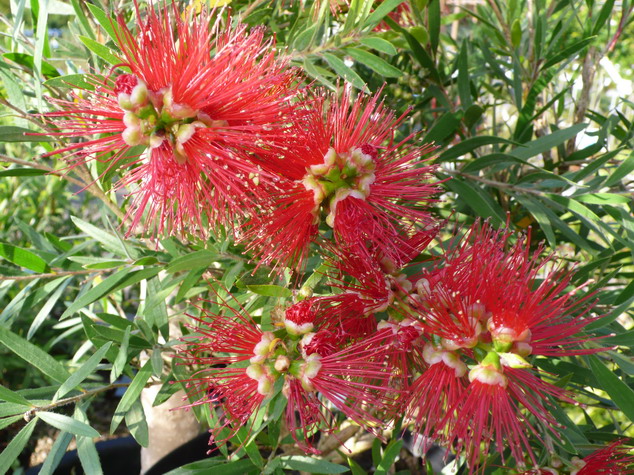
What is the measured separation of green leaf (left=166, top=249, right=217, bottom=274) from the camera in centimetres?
63

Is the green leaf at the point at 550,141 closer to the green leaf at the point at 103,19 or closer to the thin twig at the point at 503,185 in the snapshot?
the thin twig at the point at 503,185

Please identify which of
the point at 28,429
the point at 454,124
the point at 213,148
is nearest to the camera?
the point at 213,148

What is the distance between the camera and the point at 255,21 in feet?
2.78

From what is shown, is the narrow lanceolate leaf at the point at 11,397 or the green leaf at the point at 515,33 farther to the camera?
the green leaf at the point at 515,33

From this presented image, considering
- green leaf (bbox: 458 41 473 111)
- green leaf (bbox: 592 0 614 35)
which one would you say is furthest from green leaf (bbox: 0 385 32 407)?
green leaf (bbox: 592 0 614 35)

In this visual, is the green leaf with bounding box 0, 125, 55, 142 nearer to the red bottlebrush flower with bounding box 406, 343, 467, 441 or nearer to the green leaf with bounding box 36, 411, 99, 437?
the green leaf with bounding box 36, 411, 99, 437

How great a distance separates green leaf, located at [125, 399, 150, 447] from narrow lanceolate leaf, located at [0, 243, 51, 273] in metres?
0.24

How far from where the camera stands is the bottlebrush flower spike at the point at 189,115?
0.48 meters

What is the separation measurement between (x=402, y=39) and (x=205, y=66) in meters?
0.47

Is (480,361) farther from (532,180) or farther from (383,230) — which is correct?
(532,180)

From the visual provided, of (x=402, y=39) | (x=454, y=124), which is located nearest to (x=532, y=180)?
(x=454, y=124)

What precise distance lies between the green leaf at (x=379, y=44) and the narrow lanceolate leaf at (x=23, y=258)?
528mm

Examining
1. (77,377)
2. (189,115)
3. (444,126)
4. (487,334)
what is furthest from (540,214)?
(77,377)

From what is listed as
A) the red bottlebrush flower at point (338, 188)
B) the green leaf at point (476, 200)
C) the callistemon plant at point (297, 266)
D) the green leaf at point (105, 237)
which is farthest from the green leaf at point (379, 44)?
the green leaf at point (105, 237)
